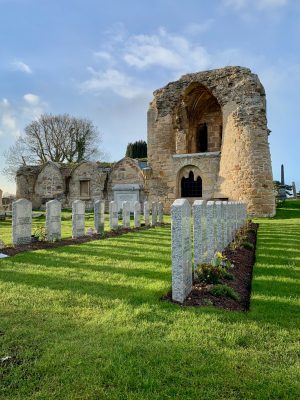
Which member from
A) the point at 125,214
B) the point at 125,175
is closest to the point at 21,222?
the point at 125,214

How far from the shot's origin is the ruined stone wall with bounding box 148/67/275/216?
70.3 feet

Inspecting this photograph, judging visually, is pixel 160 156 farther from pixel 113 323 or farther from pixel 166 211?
pixel 113 323

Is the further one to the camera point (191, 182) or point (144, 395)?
point (191, 182)

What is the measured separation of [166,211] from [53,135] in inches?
863

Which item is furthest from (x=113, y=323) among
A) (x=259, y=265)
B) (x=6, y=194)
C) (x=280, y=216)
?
(x=6, y=194)

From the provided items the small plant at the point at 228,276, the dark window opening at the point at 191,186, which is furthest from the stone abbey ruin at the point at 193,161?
the small plant at the point at 228,276

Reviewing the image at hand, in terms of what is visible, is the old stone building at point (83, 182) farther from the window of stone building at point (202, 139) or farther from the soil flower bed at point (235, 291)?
the soil flower bed at point (235, 291)

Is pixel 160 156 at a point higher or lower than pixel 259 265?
higher

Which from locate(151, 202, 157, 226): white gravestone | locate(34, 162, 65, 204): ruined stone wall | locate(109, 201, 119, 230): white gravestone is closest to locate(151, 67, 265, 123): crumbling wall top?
locate(151, 202, 157, 226): white gravestone

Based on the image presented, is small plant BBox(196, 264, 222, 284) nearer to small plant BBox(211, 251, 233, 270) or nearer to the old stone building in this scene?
small plant BBox(211, 251, 233, 270)

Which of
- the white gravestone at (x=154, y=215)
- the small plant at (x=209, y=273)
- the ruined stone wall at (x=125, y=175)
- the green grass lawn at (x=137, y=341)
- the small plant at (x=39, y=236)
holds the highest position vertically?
the ruined stone wall at (x=125, y=175)

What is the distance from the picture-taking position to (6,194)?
39125 millimetres

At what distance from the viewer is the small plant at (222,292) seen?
4.84 meters

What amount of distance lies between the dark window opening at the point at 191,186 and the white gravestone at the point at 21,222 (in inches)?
685
